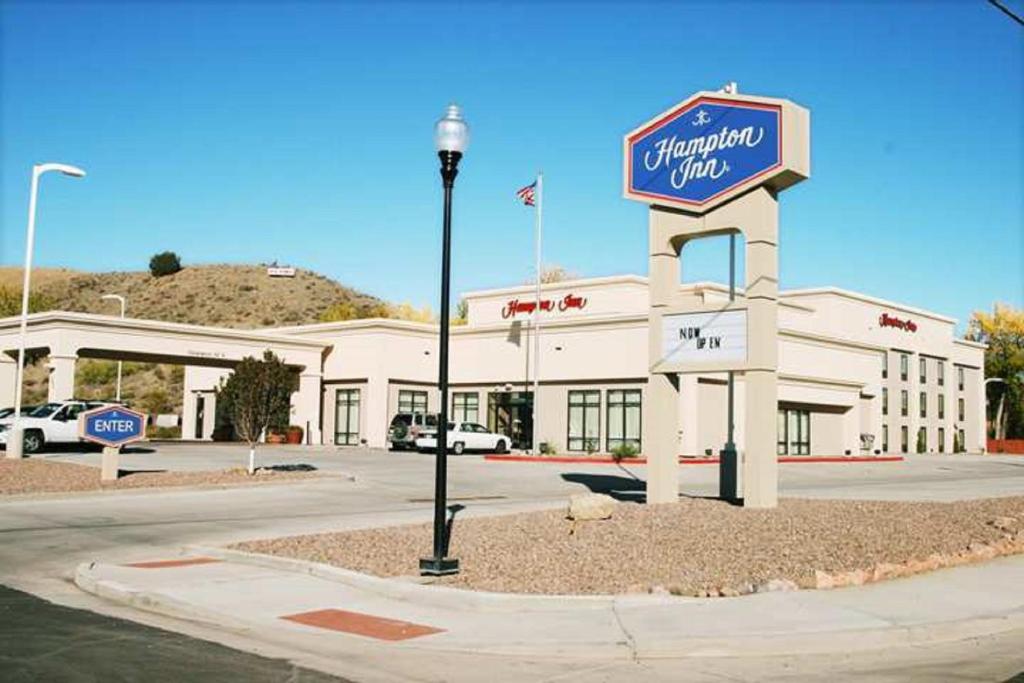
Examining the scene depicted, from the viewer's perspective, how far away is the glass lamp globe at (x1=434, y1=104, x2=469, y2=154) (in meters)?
12.7

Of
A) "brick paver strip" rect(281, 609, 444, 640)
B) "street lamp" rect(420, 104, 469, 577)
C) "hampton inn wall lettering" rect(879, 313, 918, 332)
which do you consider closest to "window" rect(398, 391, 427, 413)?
"hampton inn wall lettering" rect(879, 313, 918, 332)

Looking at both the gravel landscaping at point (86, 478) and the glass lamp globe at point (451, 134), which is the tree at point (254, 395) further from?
the glass lamp globe at point (451, 134)

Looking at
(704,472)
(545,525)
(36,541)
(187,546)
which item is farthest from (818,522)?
(704,472)

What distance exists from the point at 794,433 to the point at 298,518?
36.7 meters

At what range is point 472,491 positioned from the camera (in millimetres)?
26469

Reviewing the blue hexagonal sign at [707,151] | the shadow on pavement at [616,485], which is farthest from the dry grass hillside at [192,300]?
the blue hexagonal sign at [707,151]

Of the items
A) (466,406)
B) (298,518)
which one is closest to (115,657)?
(298,518)

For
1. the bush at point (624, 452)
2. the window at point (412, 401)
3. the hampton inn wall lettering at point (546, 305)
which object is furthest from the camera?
the hampton inn wall lettering at point (546, 305)

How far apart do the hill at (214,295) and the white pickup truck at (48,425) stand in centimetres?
7316

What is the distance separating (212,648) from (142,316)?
111 metres

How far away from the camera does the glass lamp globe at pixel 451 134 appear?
41.6 feet

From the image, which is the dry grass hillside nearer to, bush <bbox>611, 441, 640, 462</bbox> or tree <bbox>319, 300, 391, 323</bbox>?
tree <bbox>319, 300, 391, 323</bbox>

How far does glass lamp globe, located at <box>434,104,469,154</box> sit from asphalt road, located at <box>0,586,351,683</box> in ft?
21.9

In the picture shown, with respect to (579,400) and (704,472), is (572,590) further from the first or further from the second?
(579,400)
